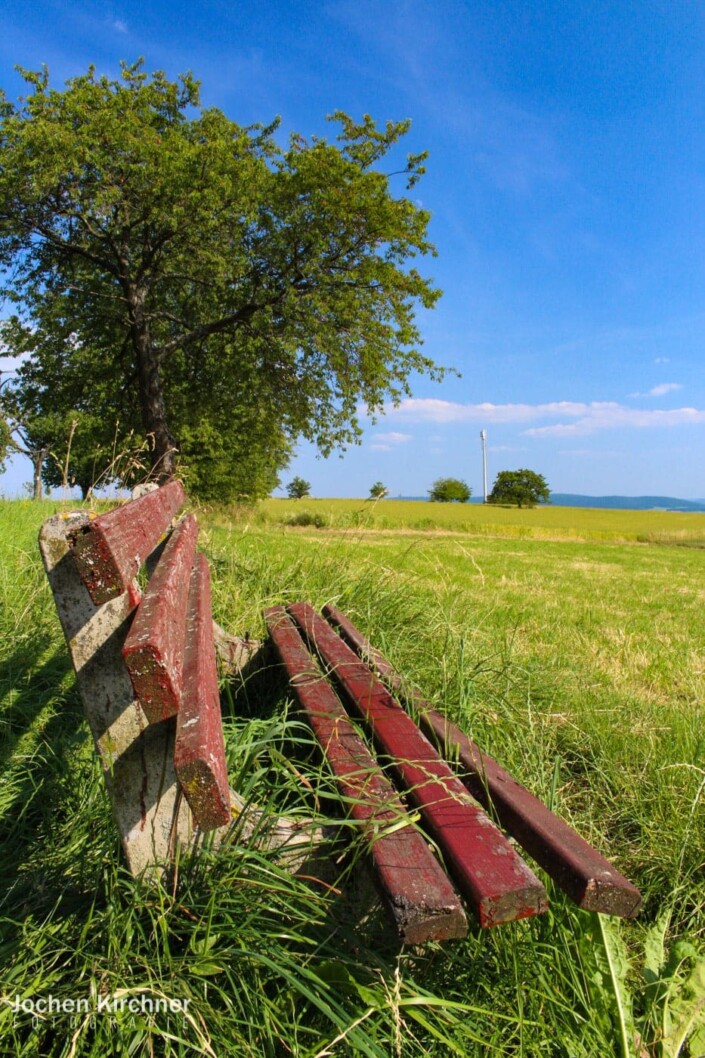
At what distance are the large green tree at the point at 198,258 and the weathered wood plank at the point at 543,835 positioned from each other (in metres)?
13.7

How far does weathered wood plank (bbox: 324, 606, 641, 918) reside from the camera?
1355mm

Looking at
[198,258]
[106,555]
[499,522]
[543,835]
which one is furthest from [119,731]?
[499,522]

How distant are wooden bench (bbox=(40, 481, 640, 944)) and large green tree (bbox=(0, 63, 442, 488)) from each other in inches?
543

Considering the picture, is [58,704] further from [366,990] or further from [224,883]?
[366,990]

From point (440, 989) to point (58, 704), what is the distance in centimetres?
214

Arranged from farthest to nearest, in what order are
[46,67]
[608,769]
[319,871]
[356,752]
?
[46,67] → [608,769] → [356,752] → [319,871]

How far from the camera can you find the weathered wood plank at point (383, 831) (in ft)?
4.16

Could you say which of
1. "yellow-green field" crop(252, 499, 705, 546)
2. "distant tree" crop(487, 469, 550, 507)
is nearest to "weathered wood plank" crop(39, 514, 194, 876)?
"yellow-green field" crop(252, 499, 705, 546)

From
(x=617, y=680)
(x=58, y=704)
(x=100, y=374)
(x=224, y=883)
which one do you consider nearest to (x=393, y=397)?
(x=100, y=374)

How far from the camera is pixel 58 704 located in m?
3.01

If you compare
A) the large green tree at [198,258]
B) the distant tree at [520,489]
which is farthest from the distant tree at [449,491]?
the large green tree at [198,258]

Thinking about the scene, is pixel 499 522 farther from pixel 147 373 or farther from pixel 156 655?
pixel 156 655

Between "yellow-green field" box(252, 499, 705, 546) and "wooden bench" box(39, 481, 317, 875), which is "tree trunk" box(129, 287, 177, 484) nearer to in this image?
"yellow-green field" box(252, 499, 705, 546)

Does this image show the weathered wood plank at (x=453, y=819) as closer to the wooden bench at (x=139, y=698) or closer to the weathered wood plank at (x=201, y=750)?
the wooden bench at (x=139, y=698)
